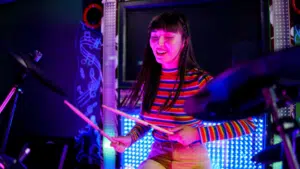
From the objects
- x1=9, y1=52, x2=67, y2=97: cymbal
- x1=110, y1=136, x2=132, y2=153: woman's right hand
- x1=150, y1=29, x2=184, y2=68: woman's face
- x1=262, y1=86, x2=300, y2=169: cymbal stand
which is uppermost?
x1=150, y1=29, x2=184, y2=68: woman's face

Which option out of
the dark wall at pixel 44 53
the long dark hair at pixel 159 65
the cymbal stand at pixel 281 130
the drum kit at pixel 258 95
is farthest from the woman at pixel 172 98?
the dark wall at pixel 44 53

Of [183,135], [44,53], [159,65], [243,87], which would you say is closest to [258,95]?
[243,87]

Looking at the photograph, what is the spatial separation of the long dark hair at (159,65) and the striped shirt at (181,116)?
3cm

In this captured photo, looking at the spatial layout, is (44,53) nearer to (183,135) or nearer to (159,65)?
(159,65)

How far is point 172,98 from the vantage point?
5.30 feet

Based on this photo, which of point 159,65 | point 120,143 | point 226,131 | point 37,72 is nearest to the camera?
point 226,131

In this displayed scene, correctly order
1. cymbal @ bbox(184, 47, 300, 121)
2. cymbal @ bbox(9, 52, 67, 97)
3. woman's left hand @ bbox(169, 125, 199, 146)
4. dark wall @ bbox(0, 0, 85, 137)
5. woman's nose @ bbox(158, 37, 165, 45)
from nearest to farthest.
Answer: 1. cymbal @ bbox(184, 47, 300, 121)
2. woman's left hand @ bbox(169, 125, 199, 146)
3. woman's nose @ bbox(158, 37, 165, 45)
4. cymbal @ bbox(9, 52, 67, 97)
5. dark wall @ bbox(0, 0, 85, 137)

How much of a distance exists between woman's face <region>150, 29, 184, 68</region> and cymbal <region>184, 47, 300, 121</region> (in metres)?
0.61

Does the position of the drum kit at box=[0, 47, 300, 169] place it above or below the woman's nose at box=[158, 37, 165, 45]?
→ below

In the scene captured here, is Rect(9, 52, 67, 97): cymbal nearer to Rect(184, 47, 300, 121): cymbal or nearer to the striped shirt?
the striped shirt

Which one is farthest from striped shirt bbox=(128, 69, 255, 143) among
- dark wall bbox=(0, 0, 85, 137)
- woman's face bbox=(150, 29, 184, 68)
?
dark wall bbox=(0, 0, 85, 137)

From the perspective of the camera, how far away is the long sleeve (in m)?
1.43

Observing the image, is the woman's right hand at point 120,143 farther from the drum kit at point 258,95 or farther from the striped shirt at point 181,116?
the drum kit at point 258,95

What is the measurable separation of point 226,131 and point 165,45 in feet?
2.01
